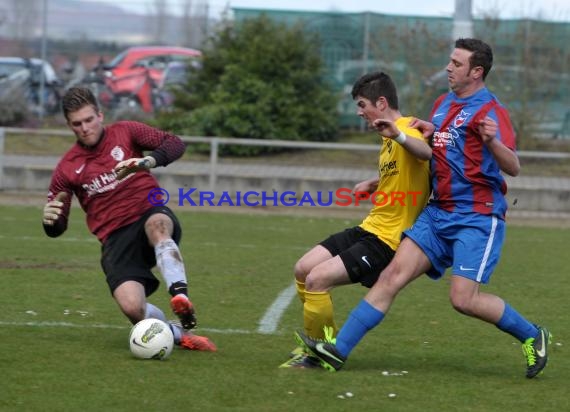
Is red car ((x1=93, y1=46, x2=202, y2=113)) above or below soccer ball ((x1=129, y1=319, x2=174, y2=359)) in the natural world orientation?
above

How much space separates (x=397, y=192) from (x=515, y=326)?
104 centimetres

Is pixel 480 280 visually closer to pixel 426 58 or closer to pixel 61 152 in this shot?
pixel 61 152

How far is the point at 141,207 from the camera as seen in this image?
7.26 metres

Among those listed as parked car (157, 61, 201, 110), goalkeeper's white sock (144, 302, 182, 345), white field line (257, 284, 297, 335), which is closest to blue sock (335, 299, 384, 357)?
goalkeeper's white sock (144, 302, 182, 345)

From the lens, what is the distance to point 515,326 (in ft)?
Answer: 21.3

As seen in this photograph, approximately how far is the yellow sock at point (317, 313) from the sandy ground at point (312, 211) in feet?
33.1

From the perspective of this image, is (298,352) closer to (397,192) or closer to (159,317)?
(159,317)

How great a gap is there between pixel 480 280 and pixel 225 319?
101 inches

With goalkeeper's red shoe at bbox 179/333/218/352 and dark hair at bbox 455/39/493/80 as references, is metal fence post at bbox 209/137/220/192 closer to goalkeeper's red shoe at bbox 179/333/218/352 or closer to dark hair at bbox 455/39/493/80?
goalkeeper's red shoe at bbox 179/333/218/352

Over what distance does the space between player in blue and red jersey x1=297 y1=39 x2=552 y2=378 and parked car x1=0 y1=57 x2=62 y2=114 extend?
18492 mm

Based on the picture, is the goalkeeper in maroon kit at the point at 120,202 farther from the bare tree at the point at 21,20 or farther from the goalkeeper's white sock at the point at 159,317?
the bare tree at the point at 21,20

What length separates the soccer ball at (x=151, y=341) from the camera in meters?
6.63

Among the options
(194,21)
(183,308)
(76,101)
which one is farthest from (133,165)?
(194,21)

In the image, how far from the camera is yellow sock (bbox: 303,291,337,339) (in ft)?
21.5
